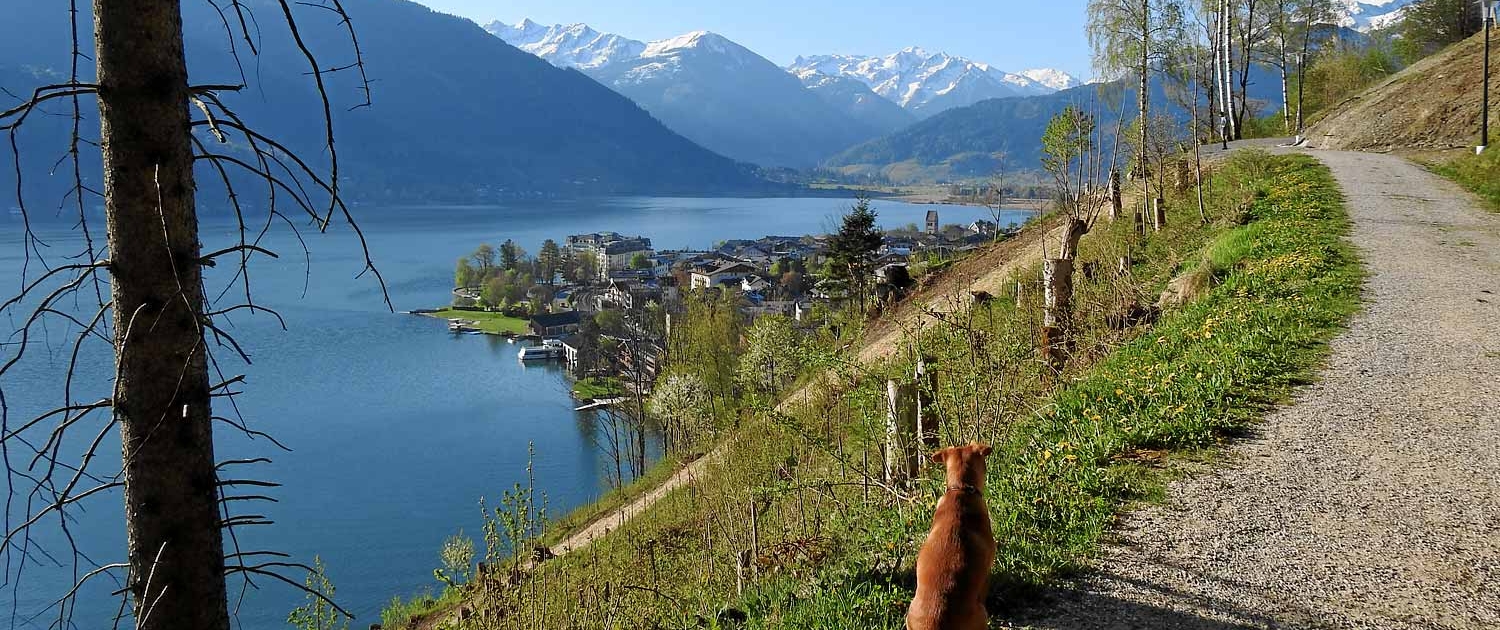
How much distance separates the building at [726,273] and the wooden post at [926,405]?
4439 centimetres

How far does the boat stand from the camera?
4722 centimetres

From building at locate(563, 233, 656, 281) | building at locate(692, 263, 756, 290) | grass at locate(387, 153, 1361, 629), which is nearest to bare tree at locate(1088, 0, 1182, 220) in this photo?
grass at locate(387, 153, 1361, 629)

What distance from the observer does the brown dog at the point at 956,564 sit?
275 cm

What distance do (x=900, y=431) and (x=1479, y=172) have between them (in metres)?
14.7

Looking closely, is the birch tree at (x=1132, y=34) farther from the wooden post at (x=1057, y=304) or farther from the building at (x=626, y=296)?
the building at (x=626, y=296)

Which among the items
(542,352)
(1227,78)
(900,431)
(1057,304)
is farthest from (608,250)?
(900,431)

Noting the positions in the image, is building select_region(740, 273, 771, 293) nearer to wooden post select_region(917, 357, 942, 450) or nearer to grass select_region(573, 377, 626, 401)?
grass select_region(573, 377, 626, 401)

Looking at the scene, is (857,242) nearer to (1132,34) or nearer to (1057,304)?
(1132,34)

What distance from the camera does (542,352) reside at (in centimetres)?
4803

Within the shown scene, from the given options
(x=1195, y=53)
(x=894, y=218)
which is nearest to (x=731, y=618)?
(x=1195, y=53)

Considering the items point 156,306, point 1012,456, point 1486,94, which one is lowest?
point 1012,456

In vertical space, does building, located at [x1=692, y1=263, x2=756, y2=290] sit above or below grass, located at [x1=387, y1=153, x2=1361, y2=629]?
below

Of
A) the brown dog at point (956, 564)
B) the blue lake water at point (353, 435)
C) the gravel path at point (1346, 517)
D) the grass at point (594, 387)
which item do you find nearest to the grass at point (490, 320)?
the blue lake water at point (353, 435)

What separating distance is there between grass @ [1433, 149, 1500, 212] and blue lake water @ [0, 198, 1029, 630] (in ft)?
25.8
